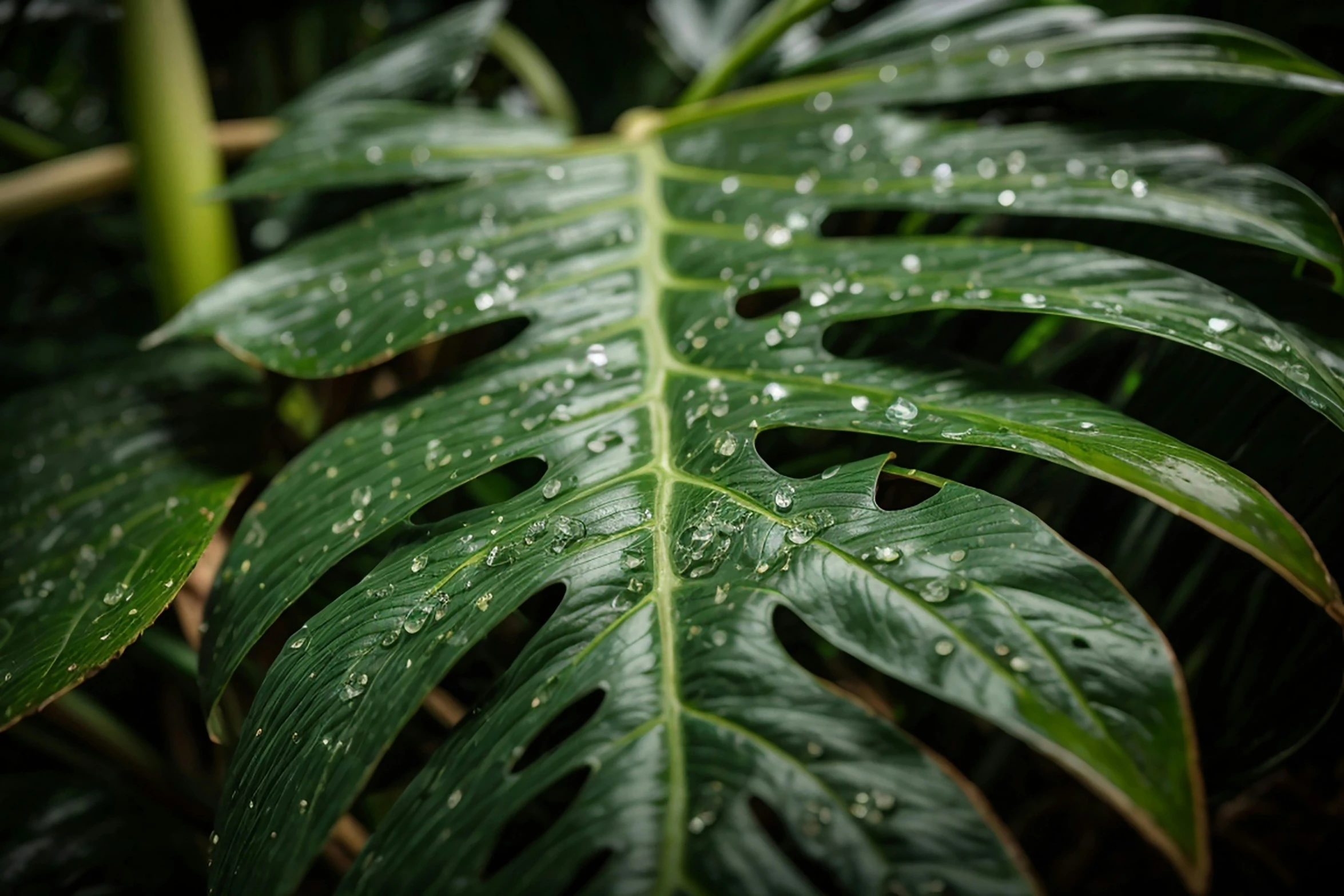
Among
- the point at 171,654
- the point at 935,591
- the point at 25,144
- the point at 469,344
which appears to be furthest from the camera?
the point at 25,144

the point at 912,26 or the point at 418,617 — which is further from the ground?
the point at 912,26

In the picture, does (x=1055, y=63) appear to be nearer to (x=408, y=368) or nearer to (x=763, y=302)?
(x=763, y=302)

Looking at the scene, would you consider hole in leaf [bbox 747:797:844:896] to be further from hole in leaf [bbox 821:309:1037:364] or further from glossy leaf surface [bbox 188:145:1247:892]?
hole in leaf [bbox 821:309:1037:364]

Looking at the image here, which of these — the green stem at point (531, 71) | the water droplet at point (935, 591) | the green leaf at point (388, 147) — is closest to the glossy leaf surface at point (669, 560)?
the water droplet at point (935, 591)

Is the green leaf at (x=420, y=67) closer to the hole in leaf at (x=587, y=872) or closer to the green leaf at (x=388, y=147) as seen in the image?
the green leaf at (x=388, y=147)

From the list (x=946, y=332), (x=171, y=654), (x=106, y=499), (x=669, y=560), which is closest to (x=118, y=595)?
(x=106, y=499)

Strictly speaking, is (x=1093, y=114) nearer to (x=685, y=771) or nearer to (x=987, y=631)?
(x=987, y=631)

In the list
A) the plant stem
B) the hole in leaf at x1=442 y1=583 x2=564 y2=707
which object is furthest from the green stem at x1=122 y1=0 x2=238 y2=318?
the hole in leaf at x1=442 y1=583 x2=564 y2=707
